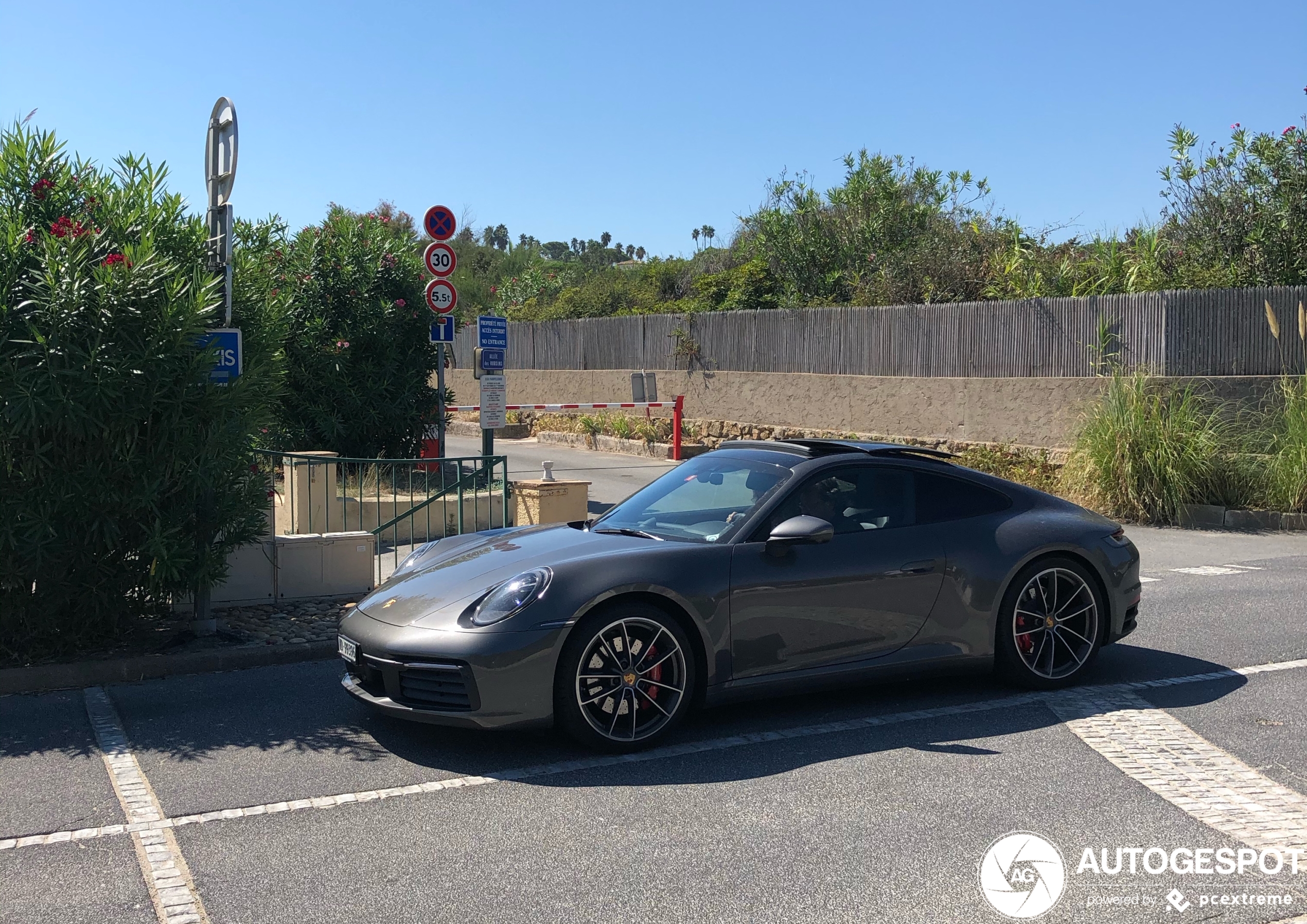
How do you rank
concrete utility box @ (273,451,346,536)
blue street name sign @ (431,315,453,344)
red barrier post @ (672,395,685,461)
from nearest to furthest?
concrete utility box @ (273,451,346,536) → blue street name sign @ (431,315,453,344) → red barrier post @ (672,395,685,461)

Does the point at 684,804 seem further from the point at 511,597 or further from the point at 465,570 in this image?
the point at 465,570

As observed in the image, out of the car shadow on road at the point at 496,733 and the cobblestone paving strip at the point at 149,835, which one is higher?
the car shadow on road at the point at 496,733

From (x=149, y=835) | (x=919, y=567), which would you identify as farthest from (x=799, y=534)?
(x=149, y=835)

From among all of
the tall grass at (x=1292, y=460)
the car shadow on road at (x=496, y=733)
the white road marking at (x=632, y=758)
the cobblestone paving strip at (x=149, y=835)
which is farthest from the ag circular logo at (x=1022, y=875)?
the tall grass at (x=1292, y=460)

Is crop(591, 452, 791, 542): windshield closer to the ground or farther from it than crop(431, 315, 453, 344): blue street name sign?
closer to the ground

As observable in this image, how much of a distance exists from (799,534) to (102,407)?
375 centimetres

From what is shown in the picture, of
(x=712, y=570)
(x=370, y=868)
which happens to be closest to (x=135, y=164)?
(x=712, y=570)

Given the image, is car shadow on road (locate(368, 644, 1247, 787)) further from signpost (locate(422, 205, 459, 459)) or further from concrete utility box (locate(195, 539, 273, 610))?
signpost (locate(422, 205, 459, 459))

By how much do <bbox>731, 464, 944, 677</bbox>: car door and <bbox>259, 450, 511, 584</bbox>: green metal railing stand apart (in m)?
4.28

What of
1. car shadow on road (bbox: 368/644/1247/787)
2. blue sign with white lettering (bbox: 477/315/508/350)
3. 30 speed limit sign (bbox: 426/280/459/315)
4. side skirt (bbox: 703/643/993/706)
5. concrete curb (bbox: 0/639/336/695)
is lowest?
car shadow on road (bbox: 368/644/1247/787)

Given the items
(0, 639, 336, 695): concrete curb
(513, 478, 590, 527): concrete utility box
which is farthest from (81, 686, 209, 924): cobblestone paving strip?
(513, 478, 590, 527): concrete utility box

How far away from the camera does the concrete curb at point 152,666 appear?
21.6 feet

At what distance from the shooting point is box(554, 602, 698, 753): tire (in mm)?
5289

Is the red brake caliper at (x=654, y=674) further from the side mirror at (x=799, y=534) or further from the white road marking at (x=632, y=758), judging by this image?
the side mirror at (x=799, y=534)
